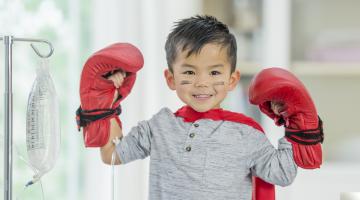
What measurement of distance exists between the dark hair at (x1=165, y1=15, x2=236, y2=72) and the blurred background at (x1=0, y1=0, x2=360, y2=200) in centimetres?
84

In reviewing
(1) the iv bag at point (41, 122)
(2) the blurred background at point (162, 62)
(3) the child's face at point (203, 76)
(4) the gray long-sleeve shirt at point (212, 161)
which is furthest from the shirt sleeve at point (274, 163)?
(2) the blurred background at point (162, 62)

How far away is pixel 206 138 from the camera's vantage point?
4.01 ft

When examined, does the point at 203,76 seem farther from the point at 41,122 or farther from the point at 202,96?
the point at 41,122

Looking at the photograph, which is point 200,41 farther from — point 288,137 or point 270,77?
point 288,137

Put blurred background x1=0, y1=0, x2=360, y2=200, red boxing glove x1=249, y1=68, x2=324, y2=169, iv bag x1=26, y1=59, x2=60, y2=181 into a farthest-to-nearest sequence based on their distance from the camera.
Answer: blurred background x1=0, y1=0, x2=360, y2=200
iv bag x1=26, y1=59, x2=60, y2=181
red boxing glove x1=249, y1=68, x2=324, y2=169

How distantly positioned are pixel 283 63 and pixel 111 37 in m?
0.59

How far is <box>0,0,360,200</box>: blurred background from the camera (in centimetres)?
209

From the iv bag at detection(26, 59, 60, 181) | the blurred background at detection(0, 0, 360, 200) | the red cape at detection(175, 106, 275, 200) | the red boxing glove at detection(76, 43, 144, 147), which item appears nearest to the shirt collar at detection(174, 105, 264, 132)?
the red cape at detection(175, 106, 275, 200)

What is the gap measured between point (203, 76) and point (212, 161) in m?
0.17

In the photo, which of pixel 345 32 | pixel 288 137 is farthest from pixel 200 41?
pixel 345 32

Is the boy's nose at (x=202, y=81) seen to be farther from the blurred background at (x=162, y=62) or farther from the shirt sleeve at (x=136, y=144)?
the blurred background at (x=162, y=62)

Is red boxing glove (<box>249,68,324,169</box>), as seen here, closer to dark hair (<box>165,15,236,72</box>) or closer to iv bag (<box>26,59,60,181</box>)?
dark hair (<box>165,15,236,72</box>)

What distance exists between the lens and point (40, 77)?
129 centimetres

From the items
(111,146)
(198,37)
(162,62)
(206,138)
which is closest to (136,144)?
(111,146)
